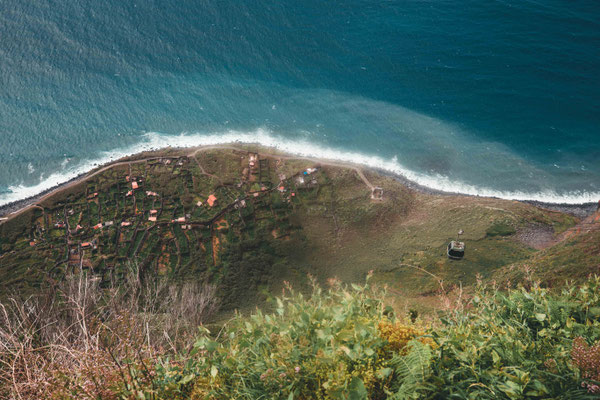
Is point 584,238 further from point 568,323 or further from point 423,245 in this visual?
point 568,323

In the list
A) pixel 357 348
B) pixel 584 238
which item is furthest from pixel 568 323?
pixel 584 238

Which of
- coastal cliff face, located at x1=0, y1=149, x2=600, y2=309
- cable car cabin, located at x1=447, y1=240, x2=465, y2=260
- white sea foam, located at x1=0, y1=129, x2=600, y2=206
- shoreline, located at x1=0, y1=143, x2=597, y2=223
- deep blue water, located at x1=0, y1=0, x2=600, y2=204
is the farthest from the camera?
deep blue water, located at x1=0, y1=0, x2=600, y2=204

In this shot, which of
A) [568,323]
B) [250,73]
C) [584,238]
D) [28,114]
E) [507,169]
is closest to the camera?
[568,323]

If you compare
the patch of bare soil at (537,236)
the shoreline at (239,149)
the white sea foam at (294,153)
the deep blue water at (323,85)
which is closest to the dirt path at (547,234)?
the patch of bare soil at (537,236)

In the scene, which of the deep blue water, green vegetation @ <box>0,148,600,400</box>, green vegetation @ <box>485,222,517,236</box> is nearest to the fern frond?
green vegetation @ <box>0,148,600,400</box>

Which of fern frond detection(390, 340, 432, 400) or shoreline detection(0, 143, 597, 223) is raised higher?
fern frond detection(390, 340, 432, 400)

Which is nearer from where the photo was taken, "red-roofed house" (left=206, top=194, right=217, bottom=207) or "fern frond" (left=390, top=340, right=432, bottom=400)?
"fern frond" (left=390, top=340, right=432, bottom=400)

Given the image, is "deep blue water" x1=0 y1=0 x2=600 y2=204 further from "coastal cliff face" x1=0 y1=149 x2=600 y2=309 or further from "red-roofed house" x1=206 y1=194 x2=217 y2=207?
"red-roofed house" x1=206 y1=194 x2=217 y2=207
